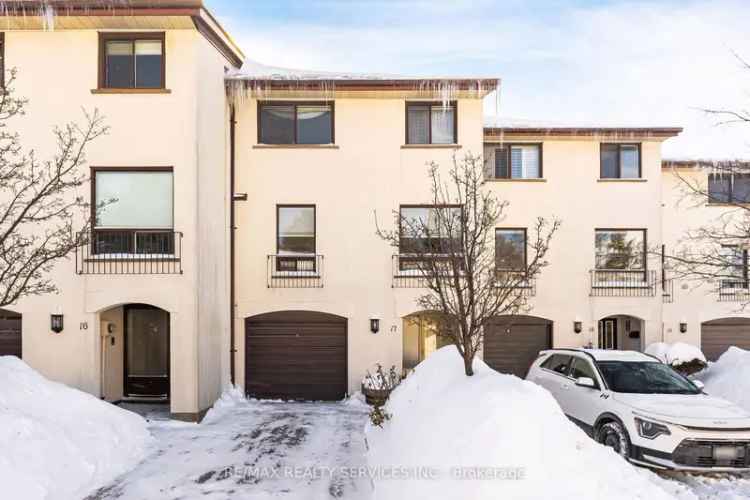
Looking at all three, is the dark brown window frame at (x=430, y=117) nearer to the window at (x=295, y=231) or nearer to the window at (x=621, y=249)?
the window at (x=295, y=231)

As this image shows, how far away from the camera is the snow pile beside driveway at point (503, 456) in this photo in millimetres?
5000

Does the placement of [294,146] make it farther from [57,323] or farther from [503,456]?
[503,456]

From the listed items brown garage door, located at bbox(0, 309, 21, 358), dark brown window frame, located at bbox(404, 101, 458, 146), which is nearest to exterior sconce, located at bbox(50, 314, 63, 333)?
brown garage door, located at bbox(0, 309, 21, 358)

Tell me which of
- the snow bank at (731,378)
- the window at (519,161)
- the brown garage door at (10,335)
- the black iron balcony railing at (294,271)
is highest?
the window at (519,161)

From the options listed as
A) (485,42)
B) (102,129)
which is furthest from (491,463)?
(485,42)

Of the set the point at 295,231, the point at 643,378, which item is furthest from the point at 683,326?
the point at 295,231

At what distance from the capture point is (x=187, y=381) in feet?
36.8

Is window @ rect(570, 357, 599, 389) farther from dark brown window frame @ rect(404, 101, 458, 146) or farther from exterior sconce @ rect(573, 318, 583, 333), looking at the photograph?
dark brown window frame @ rect(404, 101, 458, 146)

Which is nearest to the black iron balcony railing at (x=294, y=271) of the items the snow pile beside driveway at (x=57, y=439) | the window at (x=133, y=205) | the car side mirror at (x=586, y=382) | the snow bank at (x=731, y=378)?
the window at (x=133, y=205)

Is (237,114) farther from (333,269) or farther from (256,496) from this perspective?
(256,496)

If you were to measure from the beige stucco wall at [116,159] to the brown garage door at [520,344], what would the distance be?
27.2 feet

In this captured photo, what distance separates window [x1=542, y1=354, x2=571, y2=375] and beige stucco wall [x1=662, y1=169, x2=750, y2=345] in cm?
916

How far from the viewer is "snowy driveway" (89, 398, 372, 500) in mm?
7242

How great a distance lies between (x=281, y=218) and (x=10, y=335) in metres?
6.60
